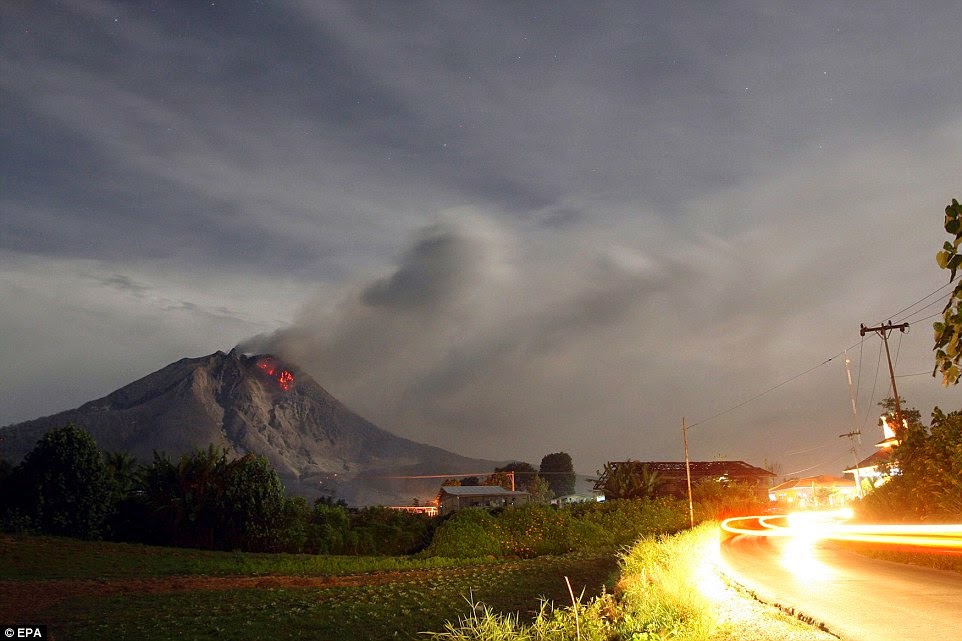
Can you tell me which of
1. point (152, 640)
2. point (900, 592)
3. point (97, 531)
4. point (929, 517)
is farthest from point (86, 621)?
point (97, 531)

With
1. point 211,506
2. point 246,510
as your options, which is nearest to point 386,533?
point 246,510

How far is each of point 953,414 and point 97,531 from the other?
40.6 meters

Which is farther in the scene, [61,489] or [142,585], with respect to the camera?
[61,489]

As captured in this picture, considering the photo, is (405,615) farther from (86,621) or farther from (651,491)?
(651,491)

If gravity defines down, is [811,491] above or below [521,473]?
below

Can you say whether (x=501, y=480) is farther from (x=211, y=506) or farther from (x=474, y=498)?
(x=211, y=506)

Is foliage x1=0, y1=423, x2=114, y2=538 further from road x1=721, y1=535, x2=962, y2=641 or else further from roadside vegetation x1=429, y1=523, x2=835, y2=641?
roadside vegetation x1=429, y1=523, x2=835, y2=641

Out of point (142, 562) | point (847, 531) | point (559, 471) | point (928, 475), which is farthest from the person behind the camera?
point (559, 471)

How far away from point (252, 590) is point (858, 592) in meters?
A: 17.4

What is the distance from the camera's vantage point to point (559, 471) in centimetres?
18738

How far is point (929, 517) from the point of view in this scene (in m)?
22.5

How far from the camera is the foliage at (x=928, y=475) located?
20.7 meters

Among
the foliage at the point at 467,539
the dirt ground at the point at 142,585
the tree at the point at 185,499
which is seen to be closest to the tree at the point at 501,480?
the foliage at the point at 467,539

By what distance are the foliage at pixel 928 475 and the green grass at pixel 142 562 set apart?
56.9ft
